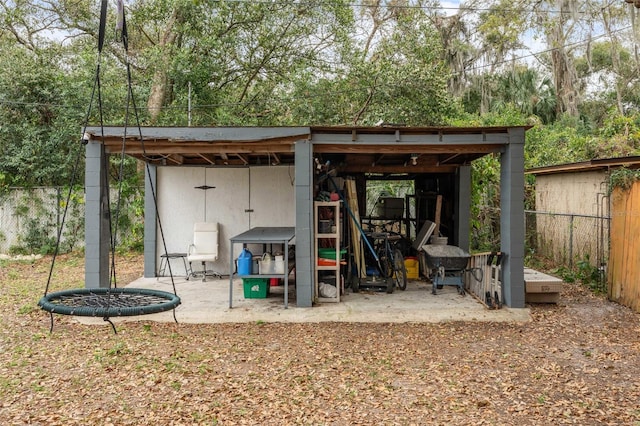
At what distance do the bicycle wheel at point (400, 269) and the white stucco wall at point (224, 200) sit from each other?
207 centimetres

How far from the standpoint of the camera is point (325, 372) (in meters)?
4.36

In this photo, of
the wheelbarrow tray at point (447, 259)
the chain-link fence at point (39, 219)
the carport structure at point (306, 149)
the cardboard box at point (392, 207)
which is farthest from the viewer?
the chain-link fence at point (39, 219)

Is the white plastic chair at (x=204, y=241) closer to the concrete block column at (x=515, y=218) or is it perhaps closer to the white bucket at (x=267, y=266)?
the white bucket at (x=267, y=266)

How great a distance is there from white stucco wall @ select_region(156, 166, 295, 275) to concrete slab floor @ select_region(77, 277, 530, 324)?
168 centimetres

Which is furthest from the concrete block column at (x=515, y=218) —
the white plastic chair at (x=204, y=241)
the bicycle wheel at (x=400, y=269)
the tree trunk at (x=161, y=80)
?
the tree trunk at (x=161, y=80)

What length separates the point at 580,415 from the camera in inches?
136

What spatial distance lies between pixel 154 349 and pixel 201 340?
20.4 inches

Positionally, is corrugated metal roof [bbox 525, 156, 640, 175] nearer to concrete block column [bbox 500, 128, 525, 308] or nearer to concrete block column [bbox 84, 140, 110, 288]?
concrete block column [bbox 500, 128, 525, 308]

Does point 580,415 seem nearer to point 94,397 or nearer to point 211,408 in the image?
point 211,408

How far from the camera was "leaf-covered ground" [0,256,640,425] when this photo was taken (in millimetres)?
3506

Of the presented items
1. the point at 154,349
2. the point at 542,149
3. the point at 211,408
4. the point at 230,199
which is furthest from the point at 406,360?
the point at 542,149

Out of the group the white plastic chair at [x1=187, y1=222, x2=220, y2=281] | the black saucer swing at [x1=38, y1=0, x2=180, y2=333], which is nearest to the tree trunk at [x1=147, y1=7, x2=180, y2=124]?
the white plastic chair at [x1=187, y1=222, x2=220, y2=281]

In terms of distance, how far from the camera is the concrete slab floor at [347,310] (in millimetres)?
6094

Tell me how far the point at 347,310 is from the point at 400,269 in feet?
5.26
